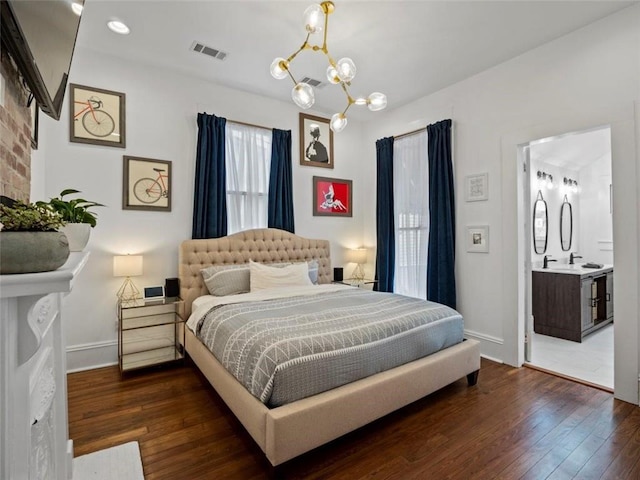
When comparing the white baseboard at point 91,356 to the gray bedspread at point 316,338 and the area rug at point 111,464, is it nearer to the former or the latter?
the gray bedspread at point 316,338

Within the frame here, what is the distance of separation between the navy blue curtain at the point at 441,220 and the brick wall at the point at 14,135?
3837 millimetres

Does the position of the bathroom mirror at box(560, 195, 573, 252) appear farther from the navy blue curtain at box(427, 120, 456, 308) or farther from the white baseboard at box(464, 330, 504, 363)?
the white baseboard at box(464, 330, 504, 363)

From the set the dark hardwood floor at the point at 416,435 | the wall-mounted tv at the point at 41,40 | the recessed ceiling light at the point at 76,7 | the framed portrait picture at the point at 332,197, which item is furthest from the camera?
the framed portrait picture at the point at 332,197

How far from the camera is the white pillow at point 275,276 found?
140 inches

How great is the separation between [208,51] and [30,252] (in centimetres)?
318

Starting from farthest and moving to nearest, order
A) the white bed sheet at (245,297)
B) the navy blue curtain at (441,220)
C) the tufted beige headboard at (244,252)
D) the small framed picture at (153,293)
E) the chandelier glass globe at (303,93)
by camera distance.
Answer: the navy blue curtain at (441,220)
the tufted beige headboard at (244,252)
the small framed picture at (153,293)
the white bed sheet at (245,297)
the chandelier glass globe at (303,93)

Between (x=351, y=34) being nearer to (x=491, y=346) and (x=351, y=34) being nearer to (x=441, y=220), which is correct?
(x=441, y=220)

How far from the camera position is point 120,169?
3.40 m

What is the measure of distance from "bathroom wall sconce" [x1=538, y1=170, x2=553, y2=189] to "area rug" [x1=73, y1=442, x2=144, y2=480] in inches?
230

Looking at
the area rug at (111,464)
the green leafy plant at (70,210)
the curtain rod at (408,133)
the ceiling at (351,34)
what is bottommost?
the area rug at (111,464)

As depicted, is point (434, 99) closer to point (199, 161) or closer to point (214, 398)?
point (199, 161)

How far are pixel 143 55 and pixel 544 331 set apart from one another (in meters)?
5.97

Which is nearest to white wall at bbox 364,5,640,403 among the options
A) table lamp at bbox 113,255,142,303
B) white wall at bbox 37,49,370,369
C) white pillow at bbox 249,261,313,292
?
white pillow at bbox 249,261,313,292

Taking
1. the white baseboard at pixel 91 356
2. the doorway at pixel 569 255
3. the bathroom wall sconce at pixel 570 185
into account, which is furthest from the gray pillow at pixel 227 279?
the bathroom wall sconce at pixel 570 185
